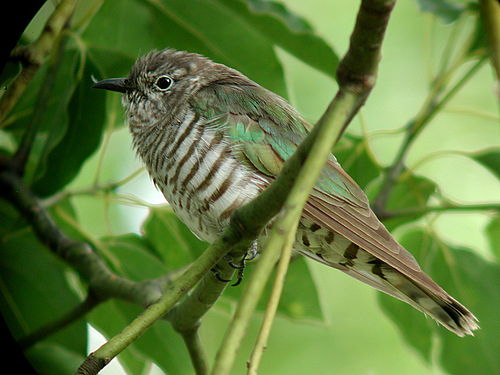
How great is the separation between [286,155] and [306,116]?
7 cm

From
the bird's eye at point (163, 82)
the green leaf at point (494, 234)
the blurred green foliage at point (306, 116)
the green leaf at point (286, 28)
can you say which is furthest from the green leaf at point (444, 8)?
the bird's eye at point (163, 82)

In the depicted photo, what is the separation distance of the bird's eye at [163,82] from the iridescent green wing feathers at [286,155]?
0.14ft

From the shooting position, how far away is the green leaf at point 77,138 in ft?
2.59


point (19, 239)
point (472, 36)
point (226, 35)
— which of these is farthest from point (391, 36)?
point (19, 239)

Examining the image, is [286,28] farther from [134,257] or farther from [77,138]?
[134,257]

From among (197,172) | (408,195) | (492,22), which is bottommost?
(197,172)

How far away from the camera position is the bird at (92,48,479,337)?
778 mm

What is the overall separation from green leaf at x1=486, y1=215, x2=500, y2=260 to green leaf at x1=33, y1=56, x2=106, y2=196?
1.55ft

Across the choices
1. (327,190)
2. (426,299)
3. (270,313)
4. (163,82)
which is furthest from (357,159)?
(270,313)

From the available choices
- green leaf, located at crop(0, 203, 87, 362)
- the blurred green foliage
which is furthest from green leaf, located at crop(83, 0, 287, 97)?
green leaf, located at crop(0, 203, 87, 362)

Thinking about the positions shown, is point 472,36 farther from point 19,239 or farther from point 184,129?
point 19,239

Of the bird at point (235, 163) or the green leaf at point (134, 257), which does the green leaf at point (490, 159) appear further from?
the green leaf at point (134, 257)

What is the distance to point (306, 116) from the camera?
0.76 m

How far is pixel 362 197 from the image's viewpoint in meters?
0.81
